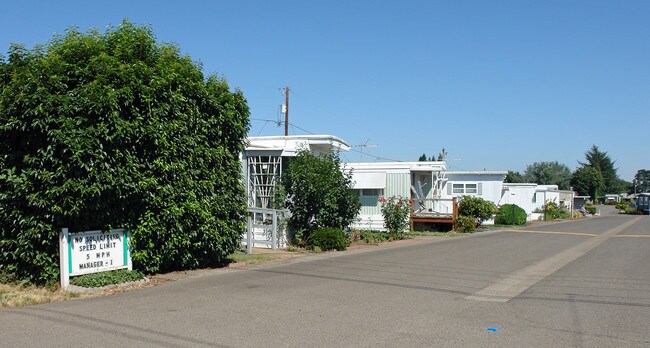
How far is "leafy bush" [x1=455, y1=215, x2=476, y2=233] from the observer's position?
101ft

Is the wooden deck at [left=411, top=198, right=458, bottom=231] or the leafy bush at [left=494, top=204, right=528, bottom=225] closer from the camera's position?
the wooden deck at [left=411, top=198, right=458, bottom=231]

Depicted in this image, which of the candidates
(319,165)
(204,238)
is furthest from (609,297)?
(319,165)

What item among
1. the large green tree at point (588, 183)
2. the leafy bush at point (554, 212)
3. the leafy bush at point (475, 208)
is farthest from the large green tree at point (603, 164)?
the leafy bush at point (475, 208)

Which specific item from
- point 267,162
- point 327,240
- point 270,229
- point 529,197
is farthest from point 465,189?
point 270,229

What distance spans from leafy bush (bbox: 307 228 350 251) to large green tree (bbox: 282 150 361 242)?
0.91 meters

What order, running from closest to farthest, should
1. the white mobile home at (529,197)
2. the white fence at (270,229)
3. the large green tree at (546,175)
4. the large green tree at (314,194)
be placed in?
the white fence at (270,229)
the large green tree at (314,194)
the white mobile home at (529,197)
the large green tree at (546,175)

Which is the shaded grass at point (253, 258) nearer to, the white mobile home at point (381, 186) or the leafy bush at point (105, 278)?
the leafy bush at point (105, 278)

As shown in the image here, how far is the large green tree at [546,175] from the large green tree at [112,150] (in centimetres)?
9096

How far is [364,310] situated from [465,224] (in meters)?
23.1

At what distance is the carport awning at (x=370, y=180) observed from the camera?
30.4 metres

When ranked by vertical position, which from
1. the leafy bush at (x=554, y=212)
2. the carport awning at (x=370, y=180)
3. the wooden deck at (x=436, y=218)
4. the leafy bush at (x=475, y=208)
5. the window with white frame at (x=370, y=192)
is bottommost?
the leafy bush at (x=554, y=212)

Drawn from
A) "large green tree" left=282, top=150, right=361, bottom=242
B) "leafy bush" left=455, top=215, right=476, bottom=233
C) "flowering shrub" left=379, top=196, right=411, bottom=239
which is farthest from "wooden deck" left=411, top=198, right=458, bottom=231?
"large green tree" left=282, top=150, right=361, bottom=242

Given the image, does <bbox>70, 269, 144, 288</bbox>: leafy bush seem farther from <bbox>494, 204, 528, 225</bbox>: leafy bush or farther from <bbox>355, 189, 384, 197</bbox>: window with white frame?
<bbox>494, 204, 528, 225</bbox>: leafy bush

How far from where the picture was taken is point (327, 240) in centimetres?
1898
